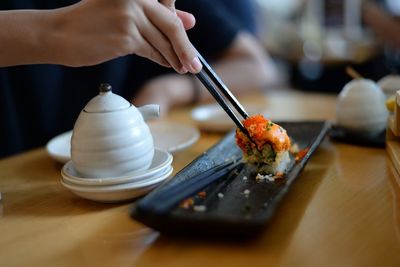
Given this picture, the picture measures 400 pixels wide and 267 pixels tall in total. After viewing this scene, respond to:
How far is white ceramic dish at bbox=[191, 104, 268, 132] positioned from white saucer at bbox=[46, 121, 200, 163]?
0.24 feet

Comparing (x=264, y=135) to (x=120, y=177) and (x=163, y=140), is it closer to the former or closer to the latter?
(x=120, y=177)

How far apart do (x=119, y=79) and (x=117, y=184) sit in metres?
0.99

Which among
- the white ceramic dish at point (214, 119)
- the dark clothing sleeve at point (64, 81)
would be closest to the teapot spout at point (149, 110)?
the white ceramic dish at point (214, 119)

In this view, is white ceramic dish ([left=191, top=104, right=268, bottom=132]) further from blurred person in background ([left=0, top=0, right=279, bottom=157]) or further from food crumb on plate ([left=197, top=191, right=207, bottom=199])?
food crumb on plate ([left=197, top=191, right=207, bottom=199])

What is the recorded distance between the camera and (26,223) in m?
0.71

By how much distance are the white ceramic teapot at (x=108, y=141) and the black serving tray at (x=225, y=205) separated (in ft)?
0.29

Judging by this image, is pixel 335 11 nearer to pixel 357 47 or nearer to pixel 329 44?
pixel 329 44

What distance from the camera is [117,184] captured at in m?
0.73

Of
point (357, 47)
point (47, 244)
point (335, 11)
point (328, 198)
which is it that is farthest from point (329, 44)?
point (47, 244)

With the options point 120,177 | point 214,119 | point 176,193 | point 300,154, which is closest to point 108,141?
point 120,177

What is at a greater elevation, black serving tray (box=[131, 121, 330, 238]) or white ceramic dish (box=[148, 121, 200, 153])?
black serving tray (box=[131, 121, 330, 238])

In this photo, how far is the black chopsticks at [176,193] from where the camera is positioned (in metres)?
0.60

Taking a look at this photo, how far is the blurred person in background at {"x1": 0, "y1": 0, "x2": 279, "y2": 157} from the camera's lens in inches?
56.1

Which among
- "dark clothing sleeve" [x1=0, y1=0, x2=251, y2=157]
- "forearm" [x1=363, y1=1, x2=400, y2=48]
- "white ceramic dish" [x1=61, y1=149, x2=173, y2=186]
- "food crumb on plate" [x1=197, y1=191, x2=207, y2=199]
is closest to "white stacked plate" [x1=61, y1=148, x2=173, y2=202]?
"white ceramic dish" [x1=61, y1=149, x2=173, y2=186]
